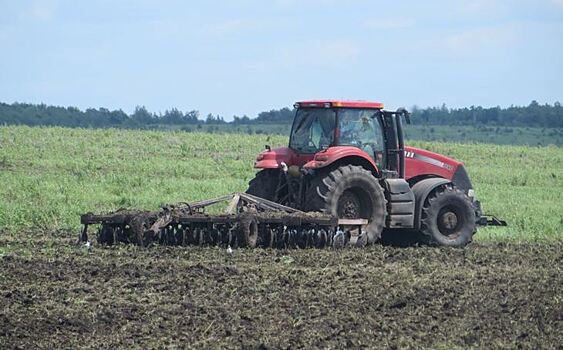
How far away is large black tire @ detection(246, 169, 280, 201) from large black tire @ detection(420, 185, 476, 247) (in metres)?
Answer: 2.31

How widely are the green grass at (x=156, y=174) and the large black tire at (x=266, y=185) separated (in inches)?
131

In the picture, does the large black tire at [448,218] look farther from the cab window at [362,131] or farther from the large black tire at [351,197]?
the cab window at [362,131]

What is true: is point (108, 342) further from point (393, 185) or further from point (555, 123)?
point (555, 123)

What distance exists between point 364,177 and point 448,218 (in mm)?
1886

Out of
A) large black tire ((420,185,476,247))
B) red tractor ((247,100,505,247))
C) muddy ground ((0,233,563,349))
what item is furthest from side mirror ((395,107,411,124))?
muddy ground ((0,233,563,349))

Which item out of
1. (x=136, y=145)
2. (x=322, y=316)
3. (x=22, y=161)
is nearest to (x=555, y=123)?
(x=136, y=145)

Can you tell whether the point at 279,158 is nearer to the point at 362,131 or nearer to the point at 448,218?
the point at 362,131

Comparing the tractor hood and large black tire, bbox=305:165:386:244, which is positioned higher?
the tractor hood

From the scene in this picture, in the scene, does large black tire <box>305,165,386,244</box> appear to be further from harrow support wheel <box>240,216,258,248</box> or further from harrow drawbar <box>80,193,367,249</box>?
harrow support wheel <box>240,216,258,248</box>

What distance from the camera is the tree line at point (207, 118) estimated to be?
225 feet

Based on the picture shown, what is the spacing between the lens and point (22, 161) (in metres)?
33.6

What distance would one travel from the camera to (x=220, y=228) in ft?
51.3

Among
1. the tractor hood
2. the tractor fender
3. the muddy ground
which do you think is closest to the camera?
the muddy ground

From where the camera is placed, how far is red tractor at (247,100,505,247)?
53.1 ft
